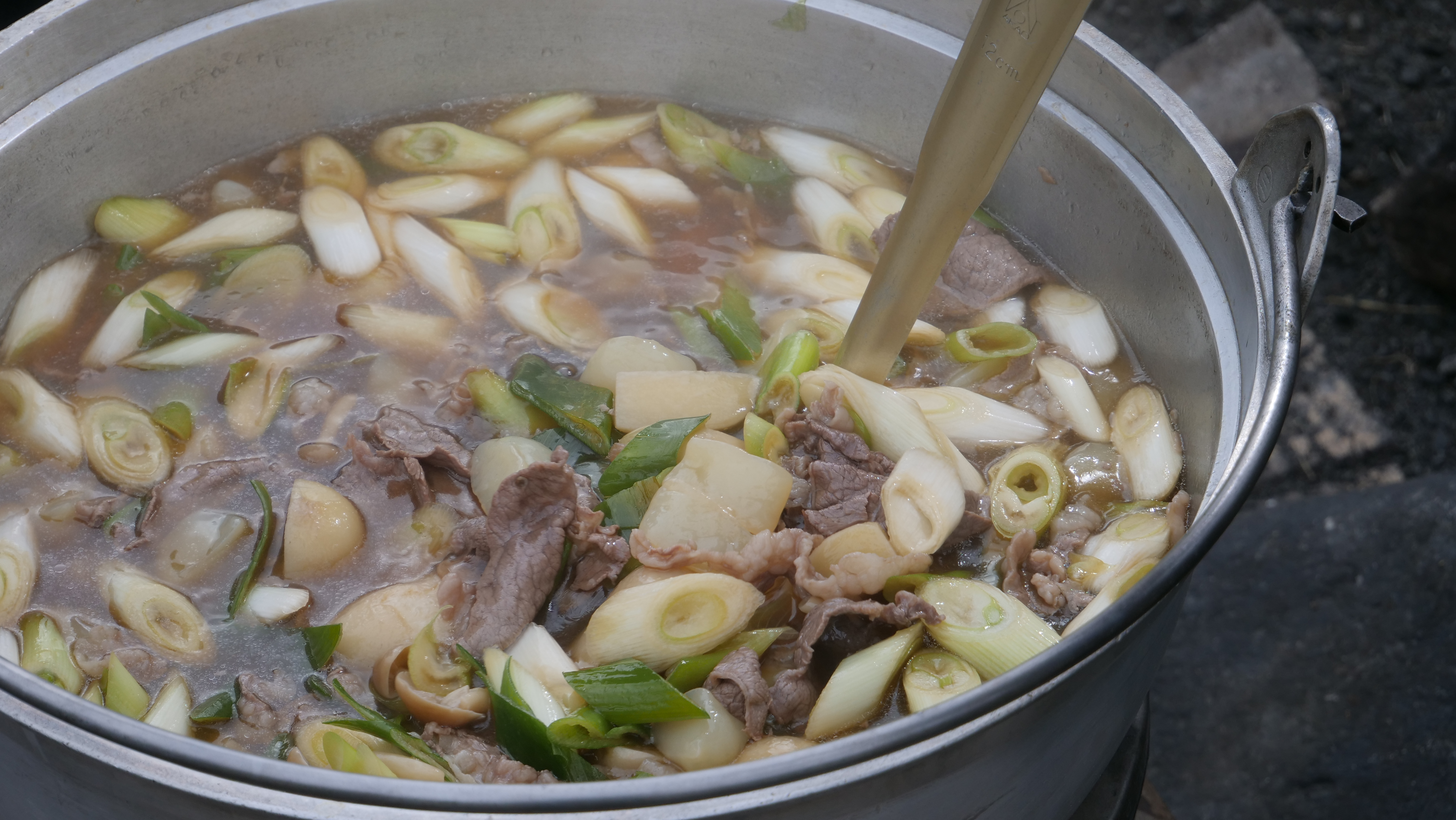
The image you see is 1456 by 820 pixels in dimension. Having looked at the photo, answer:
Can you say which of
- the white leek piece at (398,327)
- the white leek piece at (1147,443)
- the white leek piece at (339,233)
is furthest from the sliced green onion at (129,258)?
the white leek piece at (1147,443)

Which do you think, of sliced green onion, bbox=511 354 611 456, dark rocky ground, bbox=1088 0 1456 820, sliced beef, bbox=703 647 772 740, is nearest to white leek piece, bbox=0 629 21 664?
sliced green onion, bbox=511 354 611 456

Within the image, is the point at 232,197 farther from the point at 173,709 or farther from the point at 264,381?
the point at 173,709

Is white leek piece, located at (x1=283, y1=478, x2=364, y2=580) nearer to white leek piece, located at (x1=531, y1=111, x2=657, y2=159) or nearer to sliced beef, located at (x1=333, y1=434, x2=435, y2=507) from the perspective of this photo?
sliced beef, located at (x1=333, y1=434, x2=435, y2=507)

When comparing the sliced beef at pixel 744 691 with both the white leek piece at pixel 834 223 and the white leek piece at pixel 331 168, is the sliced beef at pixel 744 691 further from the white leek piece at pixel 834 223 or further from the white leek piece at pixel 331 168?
the white leek piece at pixel 331 168

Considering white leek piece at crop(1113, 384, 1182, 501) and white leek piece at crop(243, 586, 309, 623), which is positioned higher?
white leek piece at crop(1113, 384, 1182, 501)

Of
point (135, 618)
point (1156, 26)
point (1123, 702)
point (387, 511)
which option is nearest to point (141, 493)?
point (135, 618)

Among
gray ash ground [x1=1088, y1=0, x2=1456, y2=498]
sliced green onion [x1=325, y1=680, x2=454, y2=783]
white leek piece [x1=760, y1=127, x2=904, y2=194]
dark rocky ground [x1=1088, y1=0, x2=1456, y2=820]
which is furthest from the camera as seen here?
gray ash ground [x1=1088, y1=0, x2=1456, y2=498]

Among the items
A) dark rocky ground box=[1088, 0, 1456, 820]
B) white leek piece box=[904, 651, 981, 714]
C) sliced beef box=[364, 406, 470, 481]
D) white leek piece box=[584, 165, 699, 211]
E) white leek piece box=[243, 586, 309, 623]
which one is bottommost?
dark rocky ground box=[1088, 0, 1456, 820]
